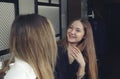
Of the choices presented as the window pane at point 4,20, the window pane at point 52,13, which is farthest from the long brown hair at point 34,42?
the window pane at point 52,13

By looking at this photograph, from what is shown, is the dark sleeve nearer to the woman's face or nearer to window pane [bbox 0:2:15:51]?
the woman's face

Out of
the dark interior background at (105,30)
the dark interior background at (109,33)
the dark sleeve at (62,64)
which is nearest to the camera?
the dark sleeve at (62,64)

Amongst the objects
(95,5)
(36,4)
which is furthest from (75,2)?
(36,4)

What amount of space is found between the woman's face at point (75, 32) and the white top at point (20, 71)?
81 cm

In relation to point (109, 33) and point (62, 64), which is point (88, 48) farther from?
point (109, 33)

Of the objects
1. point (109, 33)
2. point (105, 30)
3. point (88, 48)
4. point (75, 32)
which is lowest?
point (109, 33)

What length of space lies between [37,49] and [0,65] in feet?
2.77

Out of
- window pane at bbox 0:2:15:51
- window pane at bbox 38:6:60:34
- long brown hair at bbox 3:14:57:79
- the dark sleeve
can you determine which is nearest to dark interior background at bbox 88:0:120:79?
window pane at bbox 38:6:60:34

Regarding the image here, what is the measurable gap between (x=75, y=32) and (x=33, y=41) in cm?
79

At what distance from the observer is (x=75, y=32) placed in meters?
1.81

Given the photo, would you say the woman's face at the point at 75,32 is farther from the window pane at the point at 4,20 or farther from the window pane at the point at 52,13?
the window pane at the point at 52,13

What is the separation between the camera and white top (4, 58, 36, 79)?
0.95 metres

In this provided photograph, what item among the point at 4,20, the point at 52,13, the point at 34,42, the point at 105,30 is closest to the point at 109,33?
the point at 105,30

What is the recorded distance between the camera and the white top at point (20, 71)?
3.11 ft
